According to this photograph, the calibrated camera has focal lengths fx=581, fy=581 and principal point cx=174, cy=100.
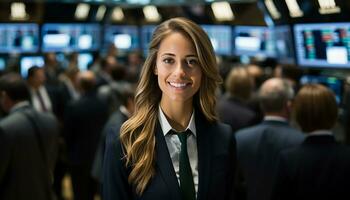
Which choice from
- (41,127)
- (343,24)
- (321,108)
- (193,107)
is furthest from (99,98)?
(193,107)

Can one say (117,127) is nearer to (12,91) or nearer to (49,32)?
(12,91)

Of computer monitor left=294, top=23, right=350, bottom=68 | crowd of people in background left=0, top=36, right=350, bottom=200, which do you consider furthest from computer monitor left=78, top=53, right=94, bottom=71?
computer monitor left=294, top=23, right=350, bottom=68

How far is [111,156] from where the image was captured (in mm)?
2160

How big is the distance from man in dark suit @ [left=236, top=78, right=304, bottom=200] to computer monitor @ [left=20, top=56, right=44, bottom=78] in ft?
15.0

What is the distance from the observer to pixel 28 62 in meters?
7.69

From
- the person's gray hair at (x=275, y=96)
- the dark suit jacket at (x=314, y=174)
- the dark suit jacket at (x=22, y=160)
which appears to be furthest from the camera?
the dark suit jacket at (x=22, y=160)

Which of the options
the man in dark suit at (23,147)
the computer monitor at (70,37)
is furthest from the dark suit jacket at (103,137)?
the computer monitor at (70,37)

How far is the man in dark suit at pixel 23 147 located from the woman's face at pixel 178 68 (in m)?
1.89

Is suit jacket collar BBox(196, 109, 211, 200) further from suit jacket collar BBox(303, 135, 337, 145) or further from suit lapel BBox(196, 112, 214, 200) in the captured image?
suit jacket collar BBox(303, 135, 337, 145)

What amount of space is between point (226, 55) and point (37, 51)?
2549mm

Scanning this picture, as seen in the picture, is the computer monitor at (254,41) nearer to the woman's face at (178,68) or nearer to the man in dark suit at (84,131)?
the man in dark suit at (84,131)

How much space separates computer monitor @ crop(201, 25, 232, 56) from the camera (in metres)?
7.51

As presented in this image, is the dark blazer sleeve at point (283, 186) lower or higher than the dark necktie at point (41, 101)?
higher

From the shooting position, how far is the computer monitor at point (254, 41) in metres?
6.82
